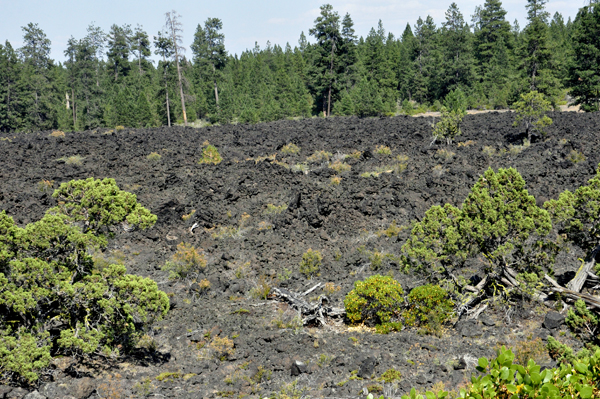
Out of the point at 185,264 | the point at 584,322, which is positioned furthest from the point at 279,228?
the point at 584,322

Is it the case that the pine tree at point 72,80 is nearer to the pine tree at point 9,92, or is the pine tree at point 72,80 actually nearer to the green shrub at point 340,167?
the pine tree at point 9,92

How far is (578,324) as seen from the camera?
7.38 m

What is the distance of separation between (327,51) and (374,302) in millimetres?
45787

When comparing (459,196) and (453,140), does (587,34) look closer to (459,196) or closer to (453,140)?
(453,140)

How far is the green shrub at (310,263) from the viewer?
40.2 ft

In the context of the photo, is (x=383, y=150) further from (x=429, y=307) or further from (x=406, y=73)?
(x=406, y=73)

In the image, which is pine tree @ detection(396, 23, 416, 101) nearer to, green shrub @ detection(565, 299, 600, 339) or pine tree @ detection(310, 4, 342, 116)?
pine tree @ detection(310, 4, 342, 116)

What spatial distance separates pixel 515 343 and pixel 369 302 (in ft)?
9.55

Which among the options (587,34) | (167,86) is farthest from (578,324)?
(167,86)

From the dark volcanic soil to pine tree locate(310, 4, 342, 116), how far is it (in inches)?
726

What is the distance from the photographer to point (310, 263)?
12406 mm

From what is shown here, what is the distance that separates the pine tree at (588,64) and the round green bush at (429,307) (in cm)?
3579

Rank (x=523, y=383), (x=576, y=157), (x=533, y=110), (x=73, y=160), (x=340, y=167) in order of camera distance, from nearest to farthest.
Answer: (x=523, y=383)
(x=576, y=157)
(x=340, y=167)
(x=533, y=110)
(x=73, y=160)

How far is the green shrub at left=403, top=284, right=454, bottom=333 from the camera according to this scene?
29.8 ft
